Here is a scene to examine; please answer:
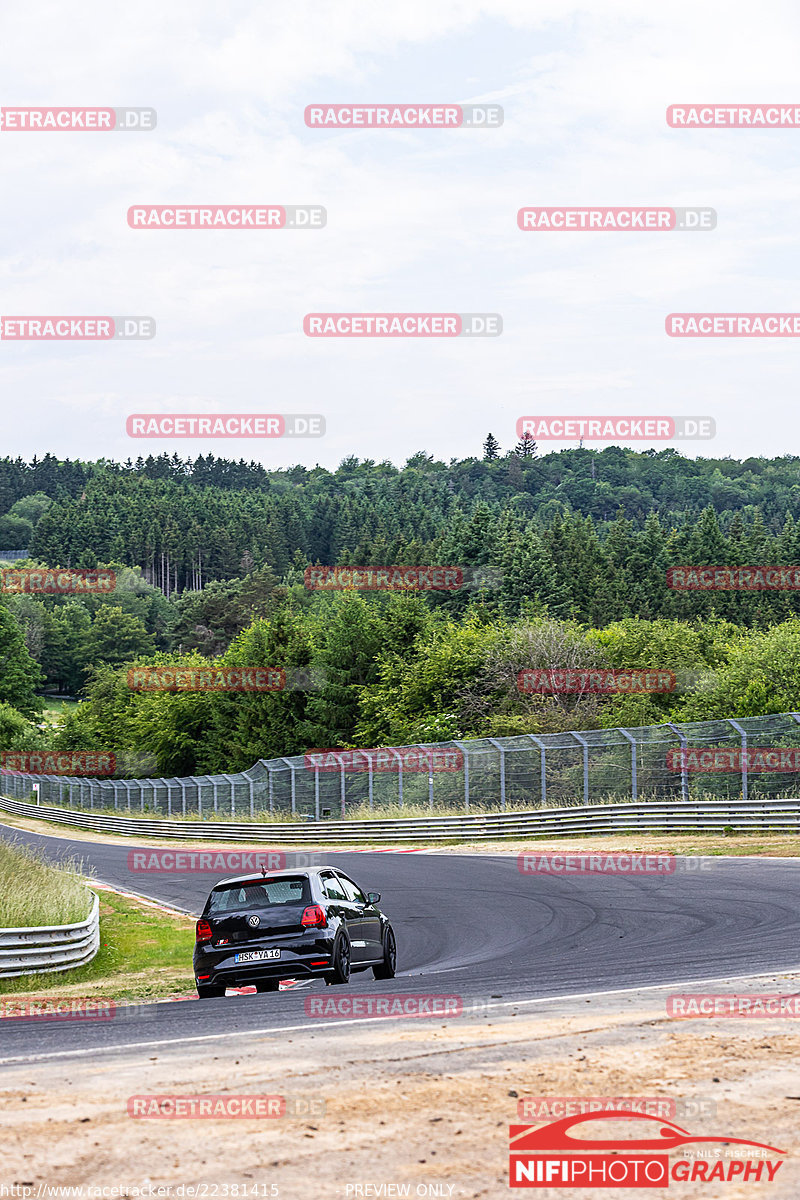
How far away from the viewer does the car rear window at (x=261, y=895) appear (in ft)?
41.1

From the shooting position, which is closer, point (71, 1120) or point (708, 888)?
point (71, 1120)

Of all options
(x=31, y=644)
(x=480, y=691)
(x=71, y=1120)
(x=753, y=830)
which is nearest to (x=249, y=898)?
(x=71, y=1120)

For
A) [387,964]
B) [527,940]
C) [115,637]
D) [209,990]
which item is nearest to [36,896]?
[209,990]

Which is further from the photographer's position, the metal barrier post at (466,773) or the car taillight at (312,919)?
the metal barrier post at (466,773)

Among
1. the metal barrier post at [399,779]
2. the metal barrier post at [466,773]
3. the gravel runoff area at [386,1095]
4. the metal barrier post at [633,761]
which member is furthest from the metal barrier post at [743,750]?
the gravel runoff area at [386,1095]

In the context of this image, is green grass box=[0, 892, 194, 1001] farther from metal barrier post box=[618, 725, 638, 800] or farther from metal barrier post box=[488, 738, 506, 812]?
metal barrier post box=[488, 738, 506, 812]

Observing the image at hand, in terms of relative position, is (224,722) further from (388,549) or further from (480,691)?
(388,549)

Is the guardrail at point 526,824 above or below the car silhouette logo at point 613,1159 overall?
below

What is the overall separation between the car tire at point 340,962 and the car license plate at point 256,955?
21.1 inches

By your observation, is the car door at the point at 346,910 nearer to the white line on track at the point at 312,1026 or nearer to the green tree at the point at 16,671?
the white line on track at the point at 312,1026

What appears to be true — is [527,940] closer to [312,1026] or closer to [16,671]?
[312,1026]

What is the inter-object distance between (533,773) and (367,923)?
20.0m

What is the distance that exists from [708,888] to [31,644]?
169 meters

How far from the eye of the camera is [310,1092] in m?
6.42
